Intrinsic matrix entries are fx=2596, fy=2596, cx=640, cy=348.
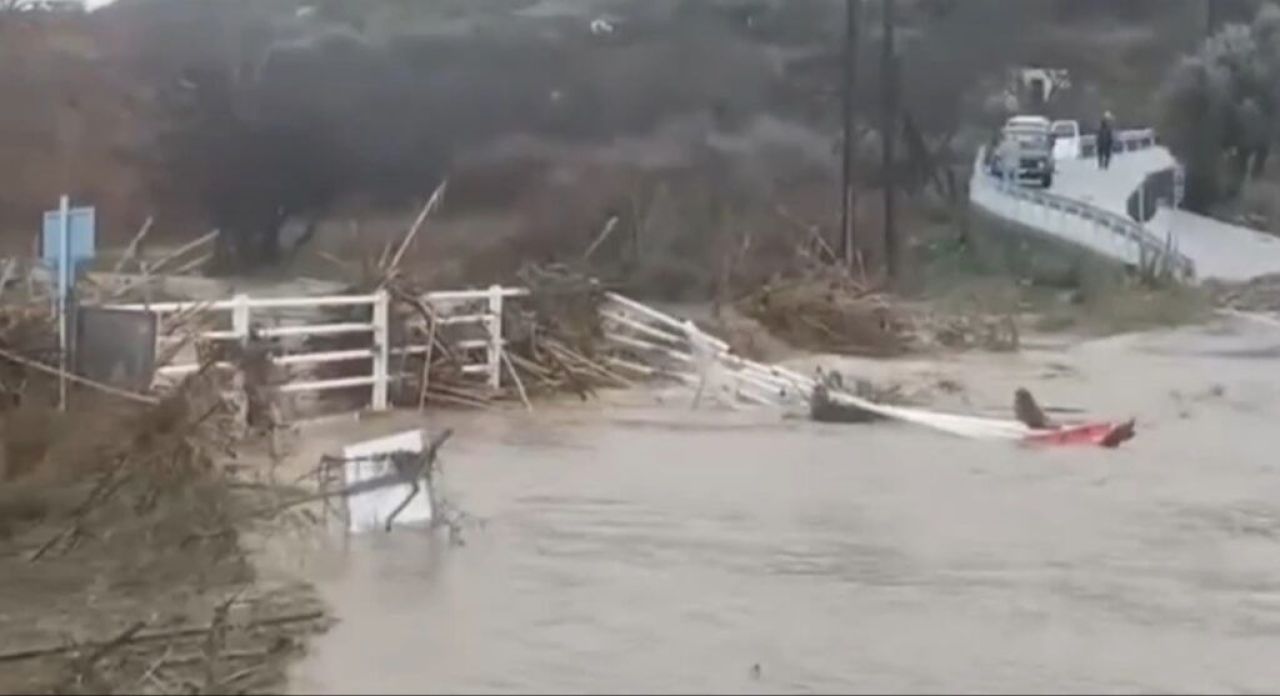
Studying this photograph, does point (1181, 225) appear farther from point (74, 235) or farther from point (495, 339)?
point (74, 235)

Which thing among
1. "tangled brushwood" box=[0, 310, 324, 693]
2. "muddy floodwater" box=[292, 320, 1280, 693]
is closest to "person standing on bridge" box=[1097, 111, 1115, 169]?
"muddy floodwater" box=[292, 320, 1280, 693]

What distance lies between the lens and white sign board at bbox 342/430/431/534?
1437 cm

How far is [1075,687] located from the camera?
1082cm

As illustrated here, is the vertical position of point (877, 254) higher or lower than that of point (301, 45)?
lower

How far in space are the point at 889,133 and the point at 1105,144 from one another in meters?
11.2

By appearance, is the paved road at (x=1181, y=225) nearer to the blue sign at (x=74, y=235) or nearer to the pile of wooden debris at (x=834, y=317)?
the pile of wooden debris at (x=834, y=317)

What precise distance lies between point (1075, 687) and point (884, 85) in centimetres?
4879

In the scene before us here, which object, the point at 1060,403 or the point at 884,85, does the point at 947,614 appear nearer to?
the point at 1060,403

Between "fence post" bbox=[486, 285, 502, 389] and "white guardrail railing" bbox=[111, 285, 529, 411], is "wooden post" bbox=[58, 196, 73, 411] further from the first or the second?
"fence post" bbox=[486, 285, 502, 389]

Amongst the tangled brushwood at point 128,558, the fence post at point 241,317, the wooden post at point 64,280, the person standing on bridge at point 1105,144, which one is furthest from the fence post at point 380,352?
the person standing on bridge at point 1105,144

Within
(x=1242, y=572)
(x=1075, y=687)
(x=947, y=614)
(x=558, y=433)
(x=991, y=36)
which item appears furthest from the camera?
(x=991, y=36)

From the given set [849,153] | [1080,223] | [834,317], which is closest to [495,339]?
[834,317]

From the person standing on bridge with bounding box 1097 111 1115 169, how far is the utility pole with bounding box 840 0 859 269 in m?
6.70

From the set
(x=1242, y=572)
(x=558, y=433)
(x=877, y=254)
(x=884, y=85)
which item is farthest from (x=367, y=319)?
(x=884, y=85)
